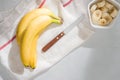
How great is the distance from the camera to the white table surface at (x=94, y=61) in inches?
21.8

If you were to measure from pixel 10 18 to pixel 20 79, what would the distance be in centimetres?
15

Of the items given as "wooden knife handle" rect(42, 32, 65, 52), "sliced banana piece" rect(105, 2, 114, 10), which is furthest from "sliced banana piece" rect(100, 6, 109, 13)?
"wooden knife handle" rect(42, 32, 65, 52)

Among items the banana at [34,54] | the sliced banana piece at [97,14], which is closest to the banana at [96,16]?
the sliced banana piece at [97,14]

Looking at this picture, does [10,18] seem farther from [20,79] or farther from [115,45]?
[115,45]

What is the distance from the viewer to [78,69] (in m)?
0.56

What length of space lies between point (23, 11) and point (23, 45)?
0.09 m

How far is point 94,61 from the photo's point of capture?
558 mm

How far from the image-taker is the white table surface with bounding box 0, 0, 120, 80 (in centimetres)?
55

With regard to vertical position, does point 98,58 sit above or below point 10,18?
below

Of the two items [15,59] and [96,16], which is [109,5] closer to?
[96,16]

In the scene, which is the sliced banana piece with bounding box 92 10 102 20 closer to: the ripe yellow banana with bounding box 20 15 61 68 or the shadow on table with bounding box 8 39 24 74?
the ripe yellow banana with bounding box 20 15 61 68

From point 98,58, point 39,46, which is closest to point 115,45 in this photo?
point 98,58

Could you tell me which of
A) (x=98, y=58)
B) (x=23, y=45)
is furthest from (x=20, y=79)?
(x=98, y=58)

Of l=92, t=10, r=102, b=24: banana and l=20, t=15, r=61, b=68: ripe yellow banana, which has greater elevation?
l=20, t=15, r=61, b=68: ripe yellow banana
